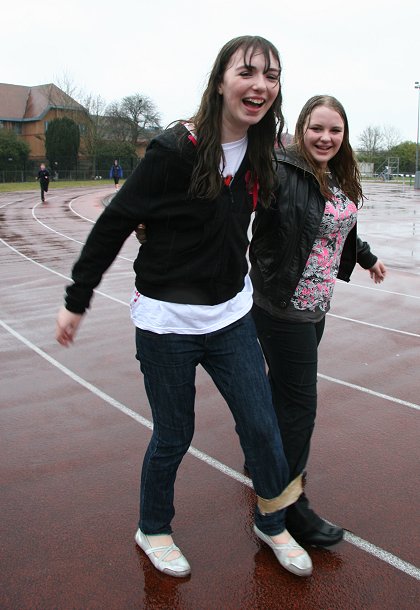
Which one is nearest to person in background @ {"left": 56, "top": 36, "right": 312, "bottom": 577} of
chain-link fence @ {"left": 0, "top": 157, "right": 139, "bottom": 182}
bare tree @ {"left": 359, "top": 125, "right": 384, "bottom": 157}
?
chain-link fence @ {"left": 0, "top": 157, "right": 139, "bottom": 182}

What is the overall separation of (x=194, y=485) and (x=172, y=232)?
1816 millimetres

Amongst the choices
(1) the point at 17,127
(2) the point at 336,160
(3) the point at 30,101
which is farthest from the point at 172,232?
(3) the point at 30,101

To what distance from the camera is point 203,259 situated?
2.26 metres

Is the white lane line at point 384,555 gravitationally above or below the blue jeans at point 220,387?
below

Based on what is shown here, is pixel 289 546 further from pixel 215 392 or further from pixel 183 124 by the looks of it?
pixel 215 392

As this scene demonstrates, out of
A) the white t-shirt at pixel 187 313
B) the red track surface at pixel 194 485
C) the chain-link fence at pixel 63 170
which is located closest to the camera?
the white t-shirt at pixel 187 313

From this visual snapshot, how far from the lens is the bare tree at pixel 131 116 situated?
2773 inches

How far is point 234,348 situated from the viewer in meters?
2.42

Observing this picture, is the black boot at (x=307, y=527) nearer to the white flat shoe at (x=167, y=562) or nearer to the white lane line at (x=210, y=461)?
the white lane line at (x=210, y=461)

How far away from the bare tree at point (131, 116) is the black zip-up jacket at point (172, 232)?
71201mm

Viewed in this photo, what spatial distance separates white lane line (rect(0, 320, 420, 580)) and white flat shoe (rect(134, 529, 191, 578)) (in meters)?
0.83

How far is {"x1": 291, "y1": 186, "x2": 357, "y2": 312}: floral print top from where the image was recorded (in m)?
2.74

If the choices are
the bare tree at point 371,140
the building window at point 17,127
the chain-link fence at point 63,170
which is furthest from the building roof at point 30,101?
the bare tree at point 371,140

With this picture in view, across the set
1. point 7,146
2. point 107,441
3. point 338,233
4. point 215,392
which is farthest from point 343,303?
point 7,146
